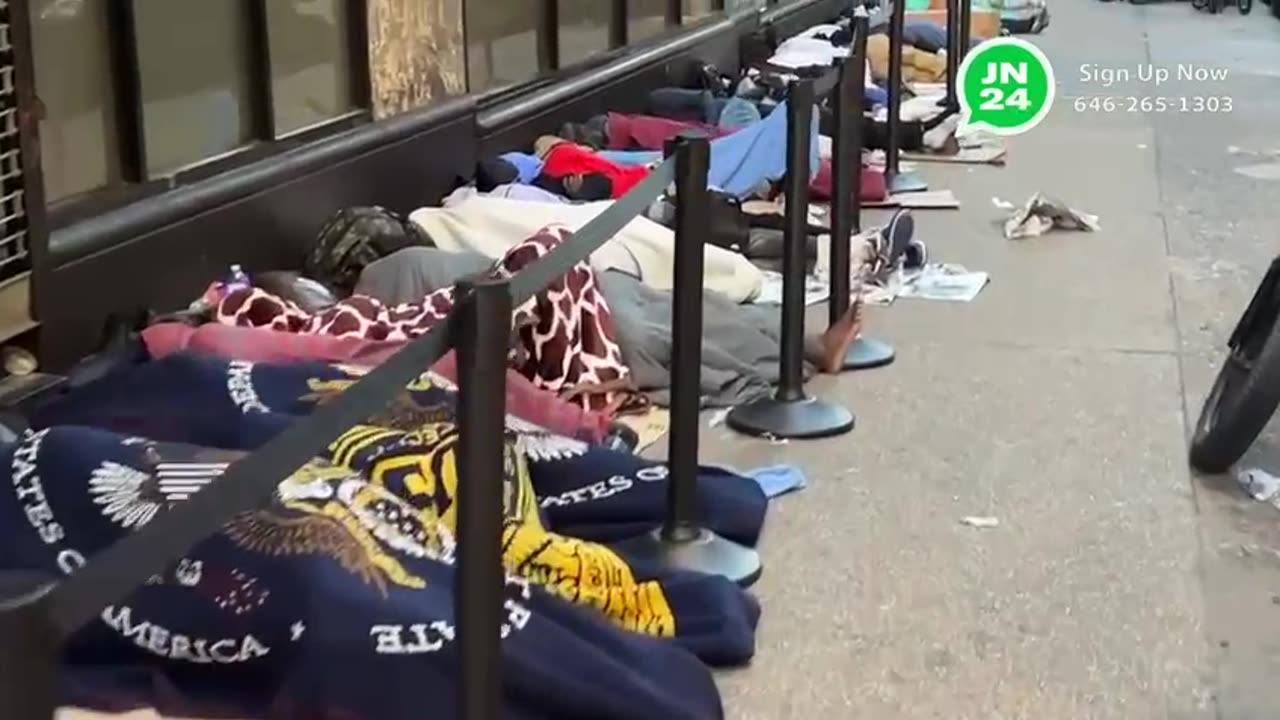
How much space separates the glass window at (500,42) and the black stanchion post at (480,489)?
369cm

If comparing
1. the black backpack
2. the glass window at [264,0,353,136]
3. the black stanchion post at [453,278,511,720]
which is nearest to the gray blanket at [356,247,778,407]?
the black backpack

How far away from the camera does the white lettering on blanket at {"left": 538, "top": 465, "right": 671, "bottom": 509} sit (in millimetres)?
3217

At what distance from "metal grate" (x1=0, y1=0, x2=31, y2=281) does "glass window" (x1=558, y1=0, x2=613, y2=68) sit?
357 centimetres

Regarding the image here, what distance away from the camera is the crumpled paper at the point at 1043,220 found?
6.36m

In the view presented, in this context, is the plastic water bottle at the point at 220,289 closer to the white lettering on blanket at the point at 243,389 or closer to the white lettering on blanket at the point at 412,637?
the white lettering on blanket at the point at 243,389

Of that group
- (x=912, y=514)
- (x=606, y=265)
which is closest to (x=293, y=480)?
(x=912, y=514)

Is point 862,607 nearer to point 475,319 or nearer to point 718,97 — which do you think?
point 475,319

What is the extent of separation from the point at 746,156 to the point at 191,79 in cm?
233

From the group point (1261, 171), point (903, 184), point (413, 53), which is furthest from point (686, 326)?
point (1261, 171)

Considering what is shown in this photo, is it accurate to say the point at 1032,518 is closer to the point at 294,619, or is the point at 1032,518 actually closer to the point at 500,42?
the point at 294,619

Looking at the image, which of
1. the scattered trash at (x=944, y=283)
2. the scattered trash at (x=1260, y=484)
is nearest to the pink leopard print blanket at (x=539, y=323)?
the scattered trash at (x=1260, y=484)

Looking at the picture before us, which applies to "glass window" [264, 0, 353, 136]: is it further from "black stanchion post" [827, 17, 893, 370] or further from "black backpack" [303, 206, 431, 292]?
"black stanchion post" [827, 17, 893, 370]

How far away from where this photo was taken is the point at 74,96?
3600 millimetres

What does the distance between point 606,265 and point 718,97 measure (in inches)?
116
